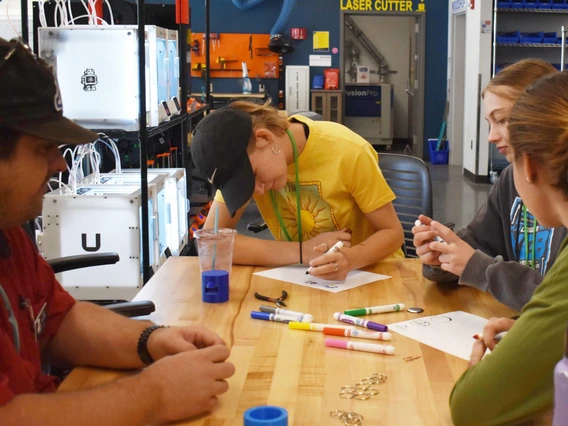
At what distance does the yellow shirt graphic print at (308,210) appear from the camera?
2.30m

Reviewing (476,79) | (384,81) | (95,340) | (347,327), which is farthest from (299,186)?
(384,81)

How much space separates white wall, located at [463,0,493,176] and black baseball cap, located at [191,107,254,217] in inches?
288

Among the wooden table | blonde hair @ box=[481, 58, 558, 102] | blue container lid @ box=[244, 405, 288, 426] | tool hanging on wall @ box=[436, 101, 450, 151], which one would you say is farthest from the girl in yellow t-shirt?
tool hanging on wall @ box=[436, 101, 450, 151]

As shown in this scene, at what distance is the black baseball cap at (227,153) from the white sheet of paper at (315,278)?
25 centimetres

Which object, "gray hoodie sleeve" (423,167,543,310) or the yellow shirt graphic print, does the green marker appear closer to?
"gray hoodie sleeve" (423,167,543,310)

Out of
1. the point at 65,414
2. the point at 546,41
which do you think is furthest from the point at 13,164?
the point at 546,41

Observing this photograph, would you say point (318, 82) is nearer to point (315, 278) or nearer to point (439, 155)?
point (439, 155)

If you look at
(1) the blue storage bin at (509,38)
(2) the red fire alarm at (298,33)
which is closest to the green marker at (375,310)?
(1) the blue storage bin at (509,38)

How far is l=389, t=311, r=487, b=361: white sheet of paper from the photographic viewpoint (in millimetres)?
1487

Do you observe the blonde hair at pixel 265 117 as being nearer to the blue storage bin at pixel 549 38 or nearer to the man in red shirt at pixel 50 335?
the man in red shirt at pixel 50 335

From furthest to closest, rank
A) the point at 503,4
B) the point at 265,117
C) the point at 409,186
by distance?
1. the point at 503,4
2. the point at 409,186
3. the point at 265,117

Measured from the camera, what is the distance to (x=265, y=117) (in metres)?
2.13

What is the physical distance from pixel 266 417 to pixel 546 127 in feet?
2.03

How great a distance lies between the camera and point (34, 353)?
1.34m
